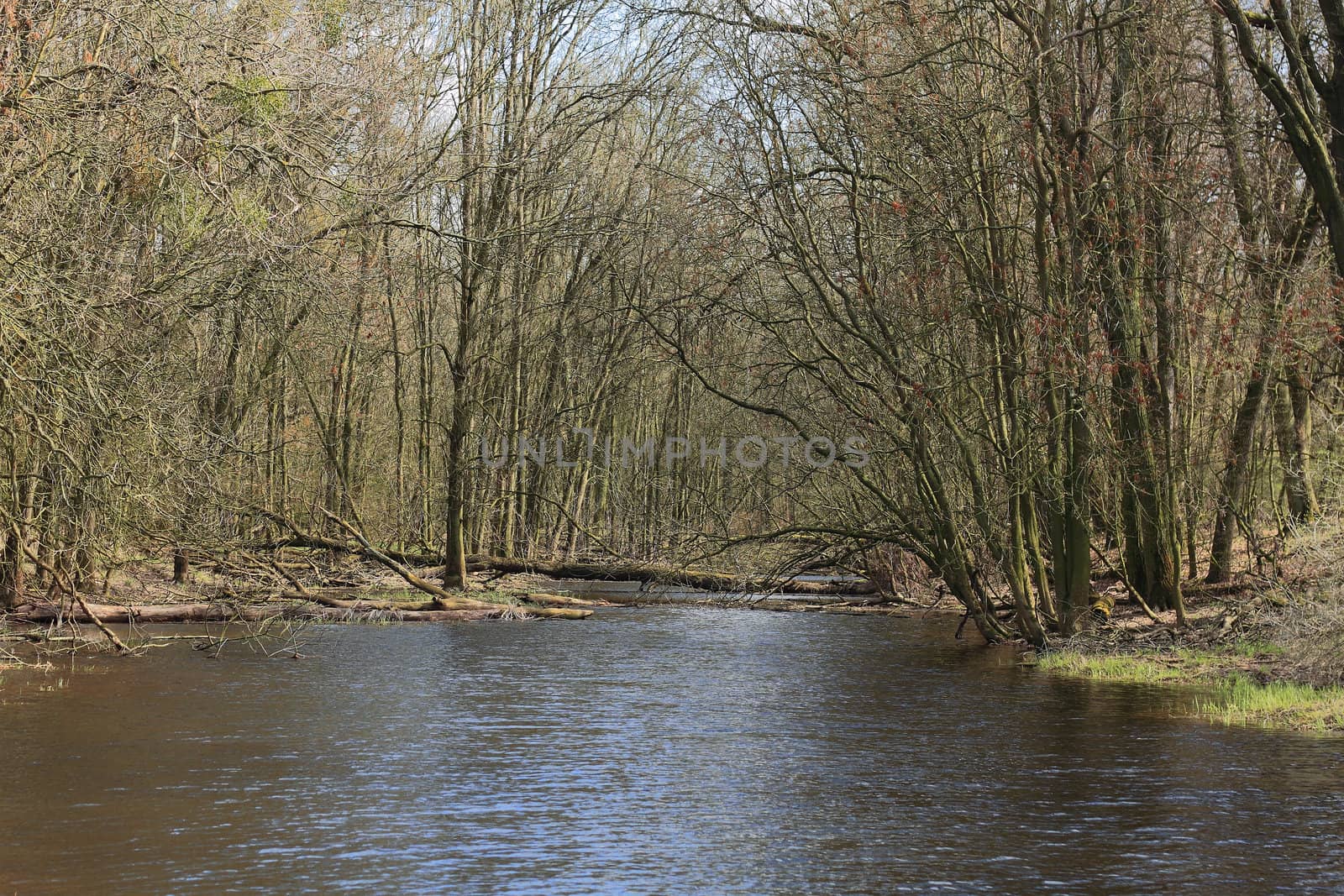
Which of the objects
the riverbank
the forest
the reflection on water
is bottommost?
the reflection on water

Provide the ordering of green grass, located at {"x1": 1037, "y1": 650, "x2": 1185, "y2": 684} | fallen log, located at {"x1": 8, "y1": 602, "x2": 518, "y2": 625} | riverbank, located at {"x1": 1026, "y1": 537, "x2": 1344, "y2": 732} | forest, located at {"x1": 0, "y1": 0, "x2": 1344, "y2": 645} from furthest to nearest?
fallen log, located at {"x1": 8, "y1": 602, "x2": 518, "y2": 625} < green grass, located at {"x1": 1037, "y1": 650, "x2": 1185, "y2": 684} < forest, located at {"x1": 0, "y1": 0, "x2": 1344, "y2": 645} < riverbank, located at {"x1": 1026, "y1": 537, "x2": 1344, "y2": 732}

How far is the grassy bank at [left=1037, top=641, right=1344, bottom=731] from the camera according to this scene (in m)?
12.1

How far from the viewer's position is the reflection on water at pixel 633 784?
291 inches

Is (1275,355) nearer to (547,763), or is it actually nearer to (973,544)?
(973,544)

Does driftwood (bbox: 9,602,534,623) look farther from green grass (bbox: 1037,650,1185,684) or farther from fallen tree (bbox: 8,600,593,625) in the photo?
green grass (bbox: 1037,650,1185,684)

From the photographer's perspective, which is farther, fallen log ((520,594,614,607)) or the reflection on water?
fallen log ((520,594,614,607))

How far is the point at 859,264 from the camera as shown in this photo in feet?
→ 57.1

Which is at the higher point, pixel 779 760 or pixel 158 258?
pixel 158 258

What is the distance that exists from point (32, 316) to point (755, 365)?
9.06 metres

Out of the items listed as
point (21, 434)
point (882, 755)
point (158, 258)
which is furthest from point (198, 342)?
point (882, 755)

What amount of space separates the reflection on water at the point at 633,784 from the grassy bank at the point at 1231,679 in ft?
1.90

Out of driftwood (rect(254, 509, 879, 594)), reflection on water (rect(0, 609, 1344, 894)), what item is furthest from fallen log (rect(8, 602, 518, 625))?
driftwood (rect(254, 509, 879, 594))

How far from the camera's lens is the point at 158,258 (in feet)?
55.3

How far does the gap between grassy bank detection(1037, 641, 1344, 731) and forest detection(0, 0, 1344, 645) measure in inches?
61.8
